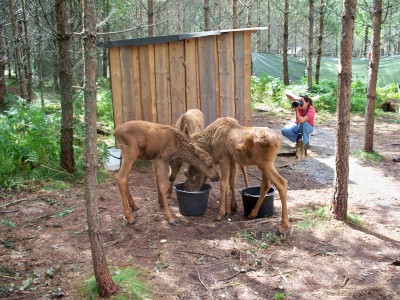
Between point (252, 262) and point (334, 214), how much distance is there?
1724mm

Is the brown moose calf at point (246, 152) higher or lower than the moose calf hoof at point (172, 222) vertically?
higher

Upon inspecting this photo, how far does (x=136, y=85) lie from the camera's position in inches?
385

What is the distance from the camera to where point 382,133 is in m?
13.7

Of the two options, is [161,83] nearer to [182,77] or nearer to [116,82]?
[182,77]

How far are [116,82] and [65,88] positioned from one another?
6.57 feet

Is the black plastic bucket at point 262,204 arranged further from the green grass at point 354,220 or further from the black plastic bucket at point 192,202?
the green grass at point 354,220

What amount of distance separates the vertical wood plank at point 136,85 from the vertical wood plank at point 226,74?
1915 millimetres

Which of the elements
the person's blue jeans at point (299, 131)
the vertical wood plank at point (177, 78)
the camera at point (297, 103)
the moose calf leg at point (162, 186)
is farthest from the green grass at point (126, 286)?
the person's blue jeans at point (299, 131)

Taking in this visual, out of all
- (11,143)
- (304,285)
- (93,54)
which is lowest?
(304,285)

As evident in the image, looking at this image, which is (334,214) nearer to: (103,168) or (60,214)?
(60,214)

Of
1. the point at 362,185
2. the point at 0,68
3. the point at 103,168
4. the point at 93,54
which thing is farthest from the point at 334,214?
the point at 0,68

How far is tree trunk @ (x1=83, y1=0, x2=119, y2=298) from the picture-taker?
12.1 ft

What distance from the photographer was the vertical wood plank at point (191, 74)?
9.83 metres

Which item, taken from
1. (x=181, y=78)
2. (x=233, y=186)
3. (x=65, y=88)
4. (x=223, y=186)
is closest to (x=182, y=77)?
(x=181, y=78)
